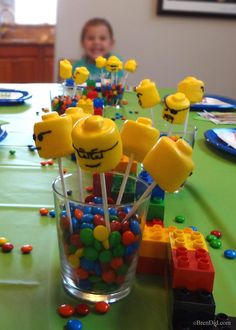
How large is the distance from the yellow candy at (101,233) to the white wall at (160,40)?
2.72 metres

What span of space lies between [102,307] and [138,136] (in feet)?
0.70

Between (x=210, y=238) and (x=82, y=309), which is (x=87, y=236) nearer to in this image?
(x=82, y=309)

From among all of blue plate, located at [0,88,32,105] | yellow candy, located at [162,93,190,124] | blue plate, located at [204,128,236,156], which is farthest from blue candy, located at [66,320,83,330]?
blue plate, located at [0,88,32,105]

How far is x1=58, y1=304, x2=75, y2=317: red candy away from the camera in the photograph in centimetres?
53

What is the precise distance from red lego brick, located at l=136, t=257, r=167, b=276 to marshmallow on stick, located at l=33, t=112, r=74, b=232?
134 mm

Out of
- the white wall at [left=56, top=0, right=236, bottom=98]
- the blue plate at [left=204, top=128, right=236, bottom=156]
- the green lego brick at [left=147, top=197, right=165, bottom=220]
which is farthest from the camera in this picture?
the white wall at [left=56, top=0, right=236, bottom=98]

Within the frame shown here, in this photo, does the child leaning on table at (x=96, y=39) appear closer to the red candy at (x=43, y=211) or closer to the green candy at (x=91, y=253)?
the red candy at (x=43, y=211)

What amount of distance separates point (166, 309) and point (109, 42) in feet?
8.02

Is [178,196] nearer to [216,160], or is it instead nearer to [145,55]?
[216,160]

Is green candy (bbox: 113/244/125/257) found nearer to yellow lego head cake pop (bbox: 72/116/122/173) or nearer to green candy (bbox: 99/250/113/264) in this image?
green candy (bbox: 99/250/113/264)

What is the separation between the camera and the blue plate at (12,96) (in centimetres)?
161

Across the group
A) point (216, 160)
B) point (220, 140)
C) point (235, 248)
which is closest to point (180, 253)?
point (235, 248)

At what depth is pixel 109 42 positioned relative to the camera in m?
2.80

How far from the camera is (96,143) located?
18.1 inches
